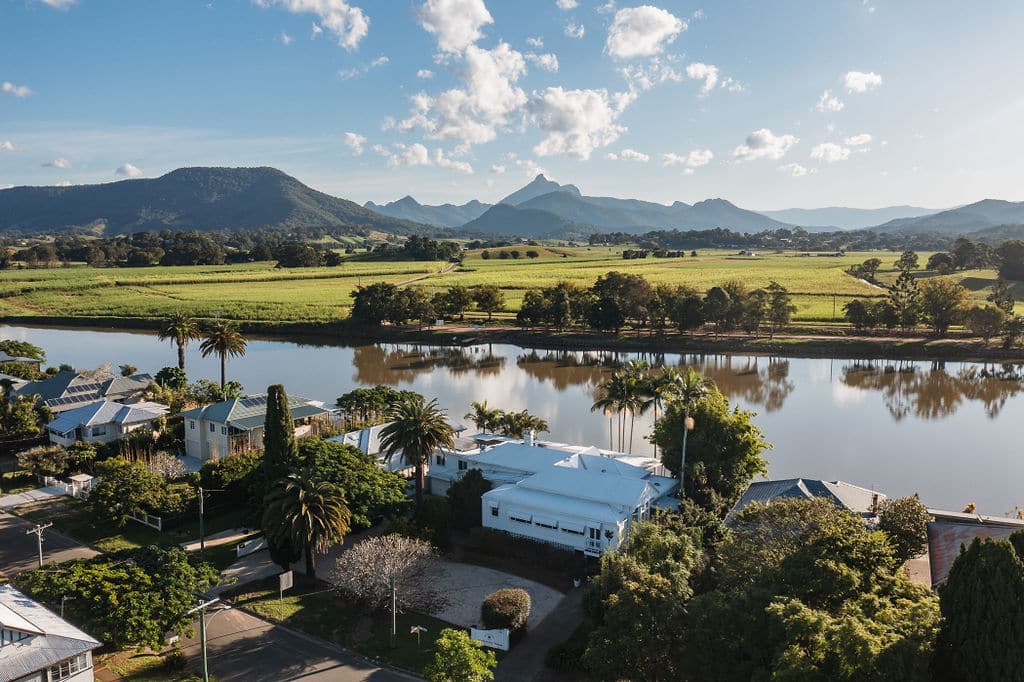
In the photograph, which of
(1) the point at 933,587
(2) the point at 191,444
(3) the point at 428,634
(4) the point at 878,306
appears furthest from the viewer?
(4) the point at 878,306

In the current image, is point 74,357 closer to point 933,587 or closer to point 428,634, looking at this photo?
point 428,634

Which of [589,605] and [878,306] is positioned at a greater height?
[878,306]

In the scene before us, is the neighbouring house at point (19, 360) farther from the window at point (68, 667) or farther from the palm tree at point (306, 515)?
the window at point (68, 667)

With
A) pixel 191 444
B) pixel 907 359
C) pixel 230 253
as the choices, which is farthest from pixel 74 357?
pixel 230 253

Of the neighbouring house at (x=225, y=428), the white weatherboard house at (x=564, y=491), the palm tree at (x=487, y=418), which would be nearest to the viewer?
the white weatherboard house at (x=564, y=491)

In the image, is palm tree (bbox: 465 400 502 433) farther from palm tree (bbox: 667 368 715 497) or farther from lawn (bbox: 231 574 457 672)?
lawn (bbox: 231 574 457 672)

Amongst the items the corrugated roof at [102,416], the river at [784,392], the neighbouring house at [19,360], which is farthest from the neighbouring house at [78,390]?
the river at [784,392]
